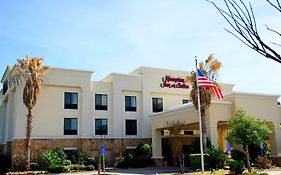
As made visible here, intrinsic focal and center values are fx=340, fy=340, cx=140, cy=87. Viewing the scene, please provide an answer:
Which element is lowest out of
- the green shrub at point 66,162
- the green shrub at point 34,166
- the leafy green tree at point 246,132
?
the green shrub at point 34,166

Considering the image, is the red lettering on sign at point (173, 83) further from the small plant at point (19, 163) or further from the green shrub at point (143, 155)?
the small plant at point (19, 163)

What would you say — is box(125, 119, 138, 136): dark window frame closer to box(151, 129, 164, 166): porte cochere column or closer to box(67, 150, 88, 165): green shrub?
box(151, 129, 164, 166): porte cochere column

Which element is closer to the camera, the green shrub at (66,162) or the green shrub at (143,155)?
the green shrub at (66,162)

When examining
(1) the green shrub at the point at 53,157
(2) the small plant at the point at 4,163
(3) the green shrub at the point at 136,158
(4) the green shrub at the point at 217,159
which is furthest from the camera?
(3) the green shrub at the point at 136,158

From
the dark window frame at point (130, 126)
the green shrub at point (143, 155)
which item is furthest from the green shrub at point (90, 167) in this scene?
the dark window frame at point (130, 126)

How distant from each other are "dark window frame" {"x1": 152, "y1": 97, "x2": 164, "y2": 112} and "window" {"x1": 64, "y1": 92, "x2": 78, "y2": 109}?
10.7 metres

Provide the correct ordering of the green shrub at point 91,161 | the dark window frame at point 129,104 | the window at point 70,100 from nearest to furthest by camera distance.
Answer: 1. the green shrub at point 91,161
2. the window at point 70,100
3. the dark window frame at point 129,104

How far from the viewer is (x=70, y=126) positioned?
40.2m

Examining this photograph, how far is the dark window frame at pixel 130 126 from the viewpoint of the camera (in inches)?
1711

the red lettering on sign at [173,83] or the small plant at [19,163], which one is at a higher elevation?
the red lettering on sign at [173,83]

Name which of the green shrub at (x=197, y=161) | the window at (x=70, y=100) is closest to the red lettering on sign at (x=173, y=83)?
the window at (x=70, y=100)

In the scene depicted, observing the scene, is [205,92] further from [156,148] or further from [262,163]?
[156,148]

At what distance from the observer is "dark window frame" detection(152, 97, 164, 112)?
151ft

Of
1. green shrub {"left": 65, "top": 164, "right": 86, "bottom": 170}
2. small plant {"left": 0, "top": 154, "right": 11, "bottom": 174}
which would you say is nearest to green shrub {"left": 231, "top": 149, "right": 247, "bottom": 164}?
green shrub {"left": 65, "top": 164, "right": 86, "bottom": 170}
